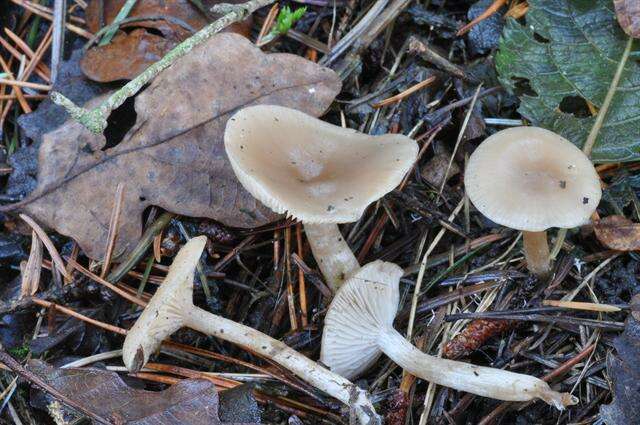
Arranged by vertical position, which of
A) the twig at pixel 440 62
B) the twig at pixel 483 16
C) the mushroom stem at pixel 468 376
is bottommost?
the mushroom stem at pixel 468 376

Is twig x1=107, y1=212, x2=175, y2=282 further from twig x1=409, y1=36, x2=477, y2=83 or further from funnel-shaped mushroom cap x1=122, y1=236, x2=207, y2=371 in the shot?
twig x1=409, y1=36, x2=477, y2=83

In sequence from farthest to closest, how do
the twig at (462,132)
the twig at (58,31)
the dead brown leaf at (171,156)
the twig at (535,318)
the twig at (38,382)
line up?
1. the twig at (58,31)
2. the twig at (462,132)
3. the dead brown leaf at (171,156)
4. the twig at (535,318)
5. the twig at (38,382)

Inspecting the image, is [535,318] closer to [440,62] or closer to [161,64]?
[440,62]

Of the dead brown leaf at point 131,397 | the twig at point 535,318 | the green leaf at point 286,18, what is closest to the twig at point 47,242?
the dead brown leaf at point 131,397

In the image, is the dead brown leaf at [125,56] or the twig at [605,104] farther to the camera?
the dead brown leaf at [125,56]

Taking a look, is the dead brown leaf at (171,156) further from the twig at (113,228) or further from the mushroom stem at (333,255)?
the mushroom stem at (333,255)

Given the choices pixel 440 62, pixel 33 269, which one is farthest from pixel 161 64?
pixel 440 62

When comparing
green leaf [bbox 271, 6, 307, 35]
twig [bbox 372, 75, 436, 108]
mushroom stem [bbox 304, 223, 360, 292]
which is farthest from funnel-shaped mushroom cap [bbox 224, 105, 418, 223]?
green leaf [bbox 271, 6, 307, 35]
